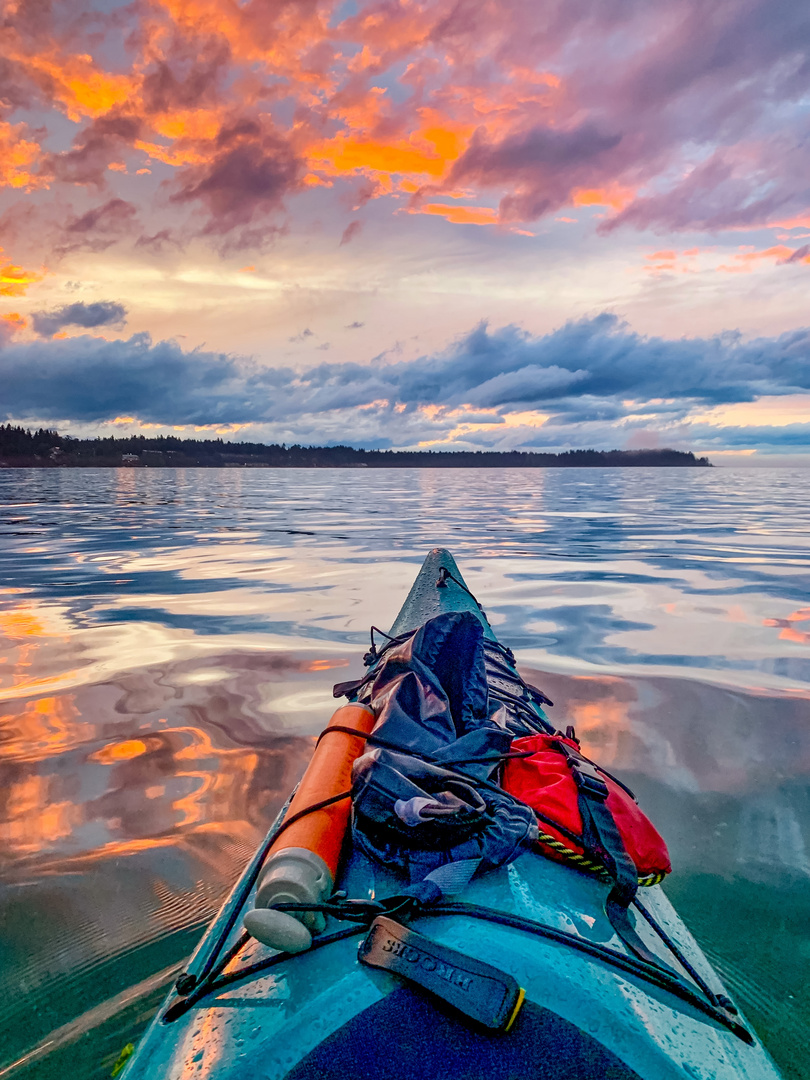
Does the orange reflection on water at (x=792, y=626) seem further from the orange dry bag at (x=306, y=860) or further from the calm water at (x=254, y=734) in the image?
the orange dry bag at (x=306, y=860)

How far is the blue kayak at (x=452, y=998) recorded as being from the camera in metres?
1.58

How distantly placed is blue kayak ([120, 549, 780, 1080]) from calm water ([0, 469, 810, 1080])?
1.10m

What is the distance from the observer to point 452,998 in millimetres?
1605

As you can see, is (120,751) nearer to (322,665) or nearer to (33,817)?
(33,817)

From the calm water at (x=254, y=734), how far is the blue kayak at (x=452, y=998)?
1.10 meters

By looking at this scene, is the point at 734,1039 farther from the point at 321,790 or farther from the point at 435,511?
the point at 435,511

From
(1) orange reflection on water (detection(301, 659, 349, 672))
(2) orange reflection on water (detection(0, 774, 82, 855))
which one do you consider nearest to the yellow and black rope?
(2) orange reflection on water (detection(0, 774, 82, 855))

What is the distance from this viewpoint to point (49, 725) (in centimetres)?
544

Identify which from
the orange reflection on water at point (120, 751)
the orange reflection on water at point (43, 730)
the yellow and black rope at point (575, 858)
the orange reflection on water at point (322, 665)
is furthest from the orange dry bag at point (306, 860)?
the orange reflection on water at point (322, 665)

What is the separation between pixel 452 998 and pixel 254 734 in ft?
13.3

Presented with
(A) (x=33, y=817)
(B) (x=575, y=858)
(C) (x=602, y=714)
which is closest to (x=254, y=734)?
(A) (x=33, y=817)

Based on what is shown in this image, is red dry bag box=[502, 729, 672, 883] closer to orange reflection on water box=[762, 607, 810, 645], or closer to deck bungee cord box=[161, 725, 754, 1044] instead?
deck bungee cord box=[161, 725, 754, 1044]

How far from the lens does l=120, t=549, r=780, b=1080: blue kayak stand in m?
1.58

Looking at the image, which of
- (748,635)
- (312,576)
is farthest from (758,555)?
(312,576)
